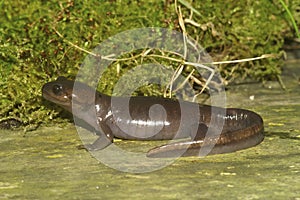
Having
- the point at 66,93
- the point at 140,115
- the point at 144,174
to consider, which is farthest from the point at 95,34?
the point at 144,174

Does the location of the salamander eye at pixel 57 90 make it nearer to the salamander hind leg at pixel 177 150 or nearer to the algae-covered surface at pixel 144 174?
the algae-covered surface at pixel 144 174

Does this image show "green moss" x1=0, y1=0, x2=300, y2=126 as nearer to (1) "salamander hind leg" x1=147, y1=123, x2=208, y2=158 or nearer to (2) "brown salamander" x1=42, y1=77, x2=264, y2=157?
(2) "brown salamander" x1=42, y1=77, x2=264, y2=157

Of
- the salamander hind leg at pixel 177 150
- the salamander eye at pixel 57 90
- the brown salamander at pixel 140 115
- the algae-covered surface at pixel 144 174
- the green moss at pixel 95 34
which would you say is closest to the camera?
the algae-covered surface at pixel 144 174

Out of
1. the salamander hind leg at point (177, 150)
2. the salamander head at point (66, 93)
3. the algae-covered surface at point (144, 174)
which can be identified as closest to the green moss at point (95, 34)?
the salamander head at point (66, 93)

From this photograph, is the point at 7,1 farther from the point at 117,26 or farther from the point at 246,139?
the point at 246,139

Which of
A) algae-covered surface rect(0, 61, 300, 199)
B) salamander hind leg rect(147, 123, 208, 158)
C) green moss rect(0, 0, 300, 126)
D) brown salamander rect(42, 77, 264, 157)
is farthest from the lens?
green moss rect(0, 0, 300, 126)

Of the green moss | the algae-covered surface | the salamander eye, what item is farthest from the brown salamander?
the green moss

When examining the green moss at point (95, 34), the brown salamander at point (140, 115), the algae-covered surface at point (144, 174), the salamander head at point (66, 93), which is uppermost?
the green moss at point (95, 34)
